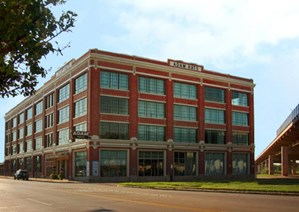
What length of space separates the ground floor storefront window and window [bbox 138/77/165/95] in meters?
12.4

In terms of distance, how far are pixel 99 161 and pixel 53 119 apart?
64.1 ft

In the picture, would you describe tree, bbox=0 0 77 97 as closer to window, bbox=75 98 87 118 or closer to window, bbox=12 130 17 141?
window, bbox=75 98 87 118

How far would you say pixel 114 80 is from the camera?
198 ft


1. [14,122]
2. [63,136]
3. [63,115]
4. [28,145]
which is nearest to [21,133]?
[28,145]

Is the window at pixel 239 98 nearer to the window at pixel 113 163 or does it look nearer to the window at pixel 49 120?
the window at pixel 113 163

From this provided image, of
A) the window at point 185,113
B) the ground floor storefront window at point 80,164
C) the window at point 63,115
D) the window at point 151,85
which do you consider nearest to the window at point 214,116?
the window at point 185,113

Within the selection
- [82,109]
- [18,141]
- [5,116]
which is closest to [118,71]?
[82,109]

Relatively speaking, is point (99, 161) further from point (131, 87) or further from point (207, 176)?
point (207, 176)

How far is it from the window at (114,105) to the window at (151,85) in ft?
11.8

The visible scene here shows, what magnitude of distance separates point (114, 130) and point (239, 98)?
2675 centimetres

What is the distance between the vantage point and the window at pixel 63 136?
2610 inches

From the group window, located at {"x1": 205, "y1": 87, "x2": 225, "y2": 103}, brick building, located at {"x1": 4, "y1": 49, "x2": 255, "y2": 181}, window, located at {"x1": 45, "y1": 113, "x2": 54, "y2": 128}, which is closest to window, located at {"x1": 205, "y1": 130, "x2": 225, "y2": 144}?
brick building, located at {"x1": 4, "y1": 49, "x2": 255, "y2": 181}

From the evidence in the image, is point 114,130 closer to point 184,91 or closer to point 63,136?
point 63,136

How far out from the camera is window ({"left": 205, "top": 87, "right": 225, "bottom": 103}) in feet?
234
